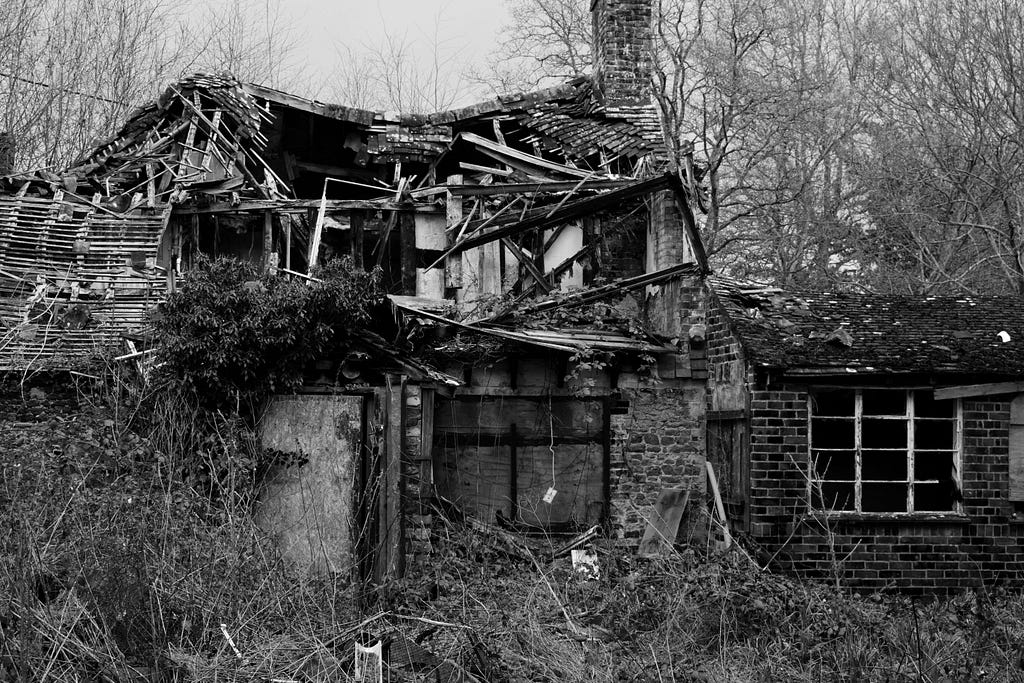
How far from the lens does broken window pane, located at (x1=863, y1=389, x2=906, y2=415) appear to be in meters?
11.7

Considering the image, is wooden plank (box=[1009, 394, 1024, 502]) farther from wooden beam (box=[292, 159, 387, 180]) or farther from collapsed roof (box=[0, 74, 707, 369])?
wooden beam (box=[292, 159, 387, 180])

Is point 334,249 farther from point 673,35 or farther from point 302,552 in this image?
point 673,35

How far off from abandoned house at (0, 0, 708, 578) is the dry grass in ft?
5.00

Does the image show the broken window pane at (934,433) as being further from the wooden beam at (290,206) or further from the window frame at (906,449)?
the wooden beam at (290,206)

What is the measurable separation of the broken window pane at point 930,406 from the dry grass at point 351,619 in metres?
2.61

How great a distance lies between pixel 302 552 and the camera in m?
9.91

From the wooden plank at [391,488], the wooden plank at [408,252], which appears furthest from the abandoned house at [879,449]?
the wooden plank at [408,252]

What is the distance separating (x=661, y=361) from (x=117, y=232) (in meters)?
7.54

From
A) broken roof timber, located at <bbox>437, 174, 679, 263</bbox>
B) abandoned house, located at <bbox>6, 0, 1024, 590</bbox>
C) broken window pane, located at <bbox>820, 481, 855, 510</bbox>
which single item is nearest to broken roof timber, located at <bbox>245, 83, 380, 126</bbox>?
abandoned house, located at <bbox>6, 0, 1024, 590</bbox>

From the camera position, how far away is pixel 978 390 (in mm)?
11328

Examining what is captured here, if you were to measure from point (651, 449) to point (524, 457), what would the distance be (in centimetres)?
156

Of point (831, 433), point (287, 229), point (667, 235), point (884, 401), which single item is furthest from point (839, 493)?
point (287, 229)

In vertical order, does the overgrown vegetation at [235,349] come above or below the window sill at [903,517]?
above

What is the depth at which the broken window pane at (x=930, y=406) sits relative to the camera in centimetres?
1148
